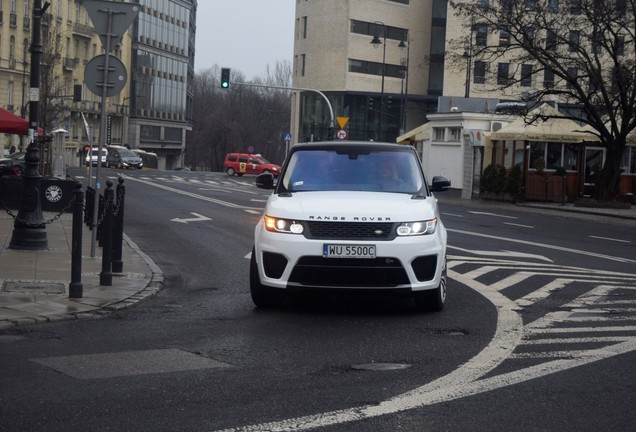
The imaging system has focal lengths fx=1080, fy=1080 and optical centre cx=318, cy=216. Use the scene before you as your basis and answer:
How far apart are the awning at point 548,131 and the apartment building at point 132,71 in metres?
37.8

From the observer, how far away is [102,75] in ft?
46.8

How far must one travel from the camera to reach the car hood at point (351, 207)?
10047 mm

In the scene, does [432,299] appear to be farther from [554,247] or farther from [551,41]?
[551,41]

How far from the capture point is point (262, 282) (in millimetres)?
10305

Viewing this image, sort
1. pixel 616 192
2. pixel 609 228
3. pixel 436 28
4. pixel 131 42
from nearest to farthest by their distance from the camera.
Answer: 1. pixel 609 228
2. pixel 616 192
3. pixel 436 28
4. pixel 131 42

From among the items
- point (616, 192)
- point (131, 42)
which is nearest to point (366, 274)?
point (616, 192)

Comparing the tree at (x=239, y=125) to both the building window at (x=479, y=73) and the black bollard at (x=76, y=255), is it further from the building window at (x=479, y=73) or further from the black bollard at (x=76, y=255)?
the black bollard at (x=76, y=255)

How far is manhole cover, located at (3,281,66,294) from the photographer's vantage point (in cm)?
1130

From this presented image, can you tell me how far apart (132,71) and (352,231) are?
354 feet

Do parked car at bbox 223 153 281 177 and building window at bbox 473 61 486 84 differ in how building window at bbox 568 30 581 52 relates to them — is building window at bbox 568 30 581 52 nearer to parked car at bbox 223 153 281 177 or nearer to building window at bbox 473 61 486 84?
building window at bbox 473 61 486 84

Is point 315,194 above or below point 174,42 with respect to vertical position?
below

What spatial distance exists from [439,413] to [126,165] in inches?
3080

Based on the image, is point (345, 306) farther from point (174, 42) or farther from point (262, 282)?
point (174, 42)

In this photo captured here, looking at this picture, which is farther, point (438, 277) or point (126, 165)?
point (126, 165)
